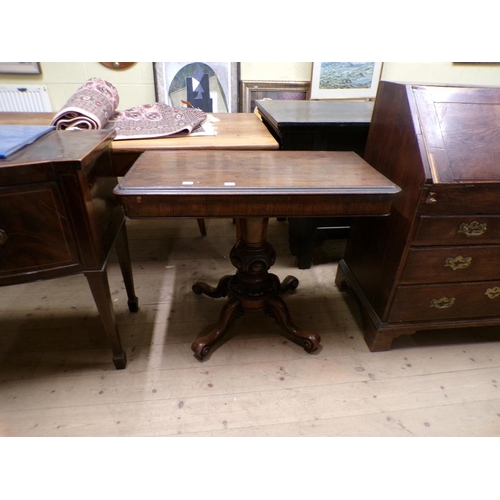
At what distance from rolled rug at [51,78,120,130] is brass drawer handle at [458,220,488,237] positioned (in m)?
1.37

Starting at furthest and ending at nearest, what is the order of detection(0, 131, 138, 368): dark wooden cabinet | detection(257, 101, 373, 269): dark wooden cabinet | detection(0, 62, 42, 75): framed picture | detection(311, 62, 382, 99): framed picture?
detection(311, 62, 382, 99): framed picture < detection(0, 62, 42, 75): framed picture < detection(257, 101, 373, 269): dark wooden cabinet < detection(0, 131, 138, 368): dark wooden cabinet

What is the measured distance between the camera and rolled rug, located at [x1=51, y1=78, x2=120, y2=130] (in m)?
1.27

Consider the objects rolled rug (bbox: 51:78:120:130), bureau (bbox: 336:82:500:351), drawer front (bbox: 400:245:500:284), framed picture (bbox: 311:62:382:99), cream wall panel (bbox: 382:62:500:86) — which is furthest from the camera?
cream wall panel (bbox: 382:62:500:86)

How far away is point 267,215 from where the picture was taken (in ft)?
3.13

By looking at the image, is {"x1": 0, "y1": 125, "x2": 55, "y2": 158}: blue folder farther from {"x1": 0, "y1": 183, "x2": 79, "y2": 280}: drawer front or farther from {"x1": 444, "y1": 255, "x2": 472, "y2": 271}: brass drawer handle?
{"x1": 444, "y1": 255, "x2": 472, "y2": 271}: brass drawer handle

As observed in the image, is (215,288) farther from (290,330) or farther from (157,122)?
(157,122)

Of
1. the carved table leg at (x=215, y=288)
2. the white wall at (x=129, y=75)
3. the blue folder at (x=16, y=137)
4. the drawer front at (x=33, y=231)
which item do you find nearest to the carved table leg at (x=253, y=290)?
the carved table leg at (x=215, y=288)

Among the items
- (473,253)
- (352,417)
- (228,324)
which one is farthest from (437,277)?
(228,324)

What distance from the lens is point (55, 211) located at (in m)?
0.90

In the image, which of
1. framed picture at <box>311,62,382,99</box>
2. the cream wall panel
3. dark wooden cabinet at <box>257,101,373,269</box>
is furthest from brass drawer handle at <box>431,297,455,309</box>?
the cream wall panel

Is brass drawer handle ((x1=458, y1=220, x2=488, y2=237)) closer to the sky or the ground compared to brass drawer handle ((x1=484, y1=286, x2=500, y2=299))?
closer to the sky

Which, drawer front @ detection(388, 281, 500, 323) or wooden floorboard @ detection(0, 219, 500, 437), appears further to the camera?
drawer front @ detection(388, 281, 500, 323)

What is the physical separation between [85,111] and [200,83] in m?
1.49

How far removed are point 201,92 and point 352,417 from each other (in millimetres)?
2393
